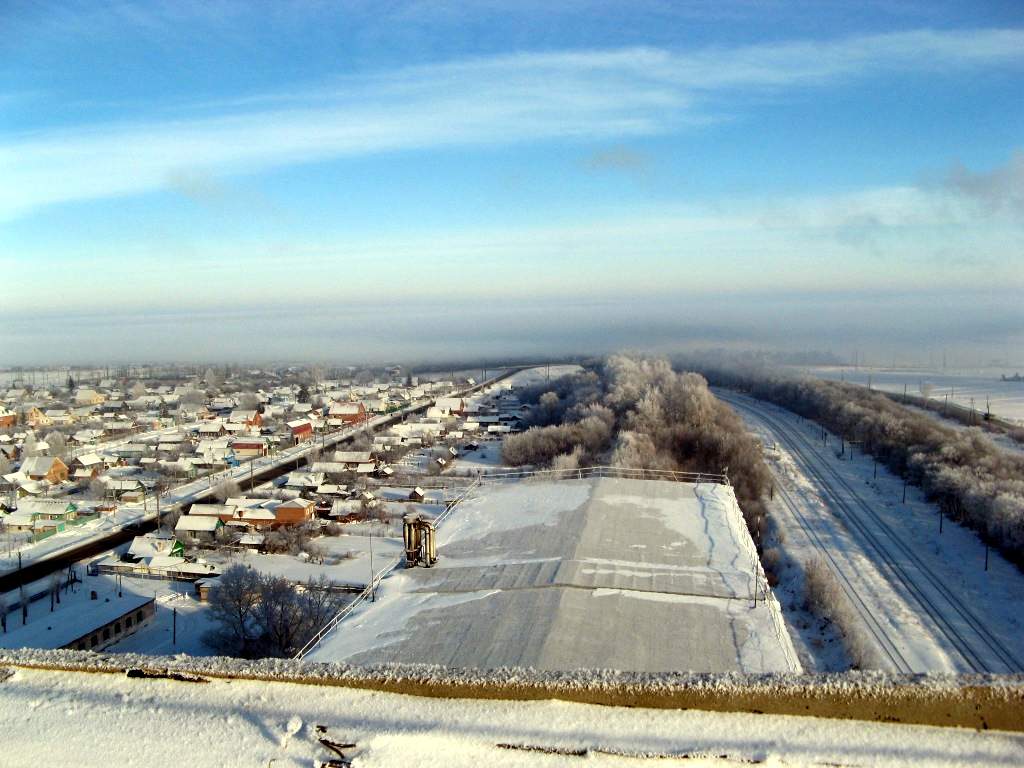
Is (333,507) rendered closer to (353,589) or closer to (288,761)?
(353,589)

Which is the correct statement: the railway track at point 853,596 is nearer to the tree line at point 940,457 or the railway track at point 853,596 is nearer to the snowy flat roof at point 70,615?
the tree line at point 940,457

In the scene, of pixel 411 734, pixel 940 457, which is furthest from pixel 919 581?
pixel 411 734

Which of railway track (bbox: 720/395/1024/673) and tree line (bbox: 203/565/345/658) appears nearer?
tree line (bbox: 203/565/345/658)

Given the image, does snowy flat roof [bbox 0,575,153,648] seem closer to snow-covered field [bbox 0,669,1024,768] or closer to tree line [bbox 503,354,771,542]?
snow-covered field [bbox 0,669,1024,768]

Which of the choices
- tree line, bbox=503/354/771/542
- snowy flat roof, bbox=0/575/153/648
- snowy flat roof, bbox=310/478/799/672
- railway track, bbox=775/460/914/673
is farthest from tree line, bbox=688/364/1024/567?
snowy flat roof, bbox=0/575/153/648

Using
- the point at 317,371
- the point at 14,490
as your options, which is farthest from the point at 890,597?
the point at 317,371

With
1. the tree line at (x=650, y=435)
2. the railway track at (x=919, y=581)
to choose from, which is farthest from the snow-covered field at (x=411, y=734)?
the tree line at (x=650, y=435)
